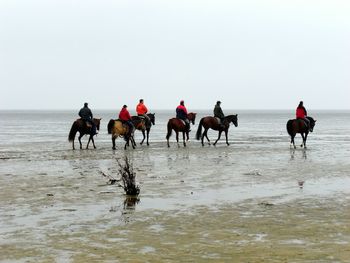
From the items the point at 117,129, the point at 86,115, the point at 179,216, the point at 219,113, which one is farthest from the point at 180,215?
the point at 219,113

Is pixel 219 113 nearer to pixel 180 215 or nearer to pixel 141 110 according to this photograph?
pixel 141 110

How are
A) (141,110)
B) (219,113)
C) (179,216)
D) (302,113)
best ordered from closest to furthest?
1. (179,216)
2. (302,113)
3. (219,113)
4. (141,110)

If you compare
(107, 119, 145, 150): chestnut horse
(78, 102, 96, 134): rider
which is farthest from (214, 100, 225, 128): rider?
(78, 102, 96, 134): rider

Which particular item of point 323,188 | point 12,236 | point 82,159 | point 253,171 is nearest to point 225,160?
point 253,171

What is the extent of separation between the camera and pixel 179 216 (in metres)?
9.40

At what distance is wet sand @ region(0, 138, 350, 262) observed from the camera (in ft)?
22.8

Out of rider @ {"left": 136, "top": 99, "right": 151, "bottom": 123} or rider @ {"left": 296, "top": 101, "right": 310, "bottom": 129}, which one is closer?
rider @ {"left": 296, "top": 101, "right": 310, "bottom": 129}

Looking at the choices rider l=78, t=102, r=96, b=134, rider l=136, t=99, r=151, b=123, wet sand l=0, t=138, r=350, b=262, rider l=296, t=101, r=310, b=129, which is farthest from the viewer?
rider l=136, t=99, r=151, b=123

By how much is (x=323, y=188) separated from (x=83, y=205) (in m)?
6.02

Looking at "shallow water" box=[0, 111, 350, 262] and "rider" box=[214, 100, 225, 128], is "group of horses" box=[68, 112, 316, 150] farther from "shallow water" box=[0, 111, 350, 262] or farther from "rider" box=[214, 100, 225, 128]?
"shallow water" box=[0, 111, 350, 262]

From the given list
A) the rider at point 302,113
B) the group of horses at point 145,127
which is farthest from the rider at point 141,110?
the rider at point 302,113

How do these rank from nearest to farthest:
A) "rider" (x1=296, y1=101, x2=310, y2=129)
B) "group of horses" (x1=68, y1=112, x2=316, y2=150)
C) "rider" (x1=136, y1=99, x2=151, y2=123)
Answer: "group of horses" (x1=68, y1=112, x2=316, y2=150), "rider" (x1=296, y1=101, x2=310, y2=129), "rider" (x1=136, y1=99, x2=151, y2=123)

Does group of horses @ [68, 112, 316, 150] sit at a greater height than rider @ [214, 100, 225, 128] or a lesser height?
lesser

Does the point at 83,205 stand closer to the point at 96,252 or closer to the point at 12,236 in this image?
the point at 12,236
